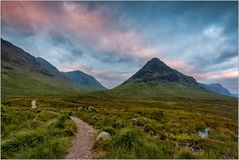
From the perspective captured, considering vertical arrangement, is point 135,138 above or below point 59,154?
above

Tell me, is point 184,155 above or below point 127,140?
below

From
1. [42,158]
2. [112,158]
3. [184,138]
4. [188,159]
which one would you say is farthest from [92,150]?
[184,138]

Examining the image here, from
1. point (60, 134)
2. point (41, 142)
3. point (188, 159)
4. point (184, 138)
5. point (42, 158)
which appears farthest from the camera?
point (184, 138)

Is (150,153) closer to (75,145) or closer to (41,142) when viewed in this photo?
(75,145)

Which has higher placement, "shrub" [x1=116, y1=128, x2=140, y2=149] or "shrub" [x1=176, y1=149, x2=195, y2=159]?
"shrub" [x1=116, y1=128, x2=140, y2=149]

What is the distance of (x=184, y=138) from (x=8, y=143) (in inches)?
555

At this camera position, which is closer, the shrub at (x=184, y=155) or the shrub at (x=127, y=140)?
the shrub at (x=184, y=155)

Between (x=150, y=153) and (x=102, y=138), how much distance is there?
3625mm

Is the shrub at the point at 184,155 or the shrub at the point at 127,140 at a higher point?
the shrub at the point at 127,140

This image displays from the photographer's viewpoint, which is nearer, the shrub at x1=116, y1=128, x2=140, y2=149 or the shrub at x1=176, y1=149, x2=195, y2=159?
the shrub at x1=176, y1=149, x2=195, y2=159

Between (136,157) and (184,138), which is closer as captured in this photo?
(136,157)

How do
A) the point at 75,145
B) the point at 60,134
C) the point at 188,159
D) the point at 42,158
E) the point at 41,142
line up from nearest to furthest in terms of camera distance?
the point at 42,158 → the point at 188,159 → the point at 41,142 → the point at 75,145 → the point at 60,134

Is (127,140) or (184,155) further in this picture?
(127,140)

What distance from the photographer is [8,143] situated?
11.9 m
